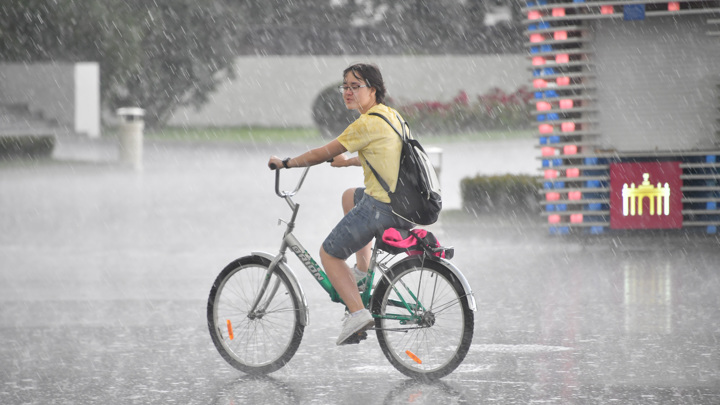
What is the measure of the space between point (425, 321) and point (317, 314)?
2352mm

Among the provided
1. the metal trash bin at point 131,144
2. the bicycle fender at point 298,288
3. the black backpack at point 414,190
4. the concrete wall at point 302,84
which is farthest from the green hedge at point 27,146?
the black backpack at point 414,190

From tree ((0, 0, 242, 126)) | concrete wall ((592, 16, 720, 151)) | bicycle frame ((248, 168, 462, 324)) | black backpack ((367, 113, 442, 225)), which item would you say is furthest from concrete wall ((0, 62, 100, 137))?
black backpack ((367, 113, 442, 225))

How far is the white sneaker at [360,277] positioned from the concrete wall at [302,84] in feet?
109

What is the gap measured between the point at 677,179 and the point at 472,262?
8.89 ft

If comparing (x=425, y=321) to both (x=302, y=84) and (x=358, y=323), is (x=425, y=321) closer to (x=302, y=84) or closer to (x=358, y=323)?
(x=358, y=323)

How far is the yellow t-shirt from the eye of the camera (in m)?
6.23

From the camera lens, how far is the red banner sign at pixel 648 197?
1248cm

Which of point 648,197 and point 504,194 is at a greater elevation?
point 504,194

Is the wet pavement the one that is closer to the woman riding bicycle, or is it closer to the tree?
the woman riding bicycle

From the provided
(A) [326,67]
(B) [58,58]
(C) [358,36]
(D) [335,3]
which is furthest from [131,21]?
(D) [335,3]

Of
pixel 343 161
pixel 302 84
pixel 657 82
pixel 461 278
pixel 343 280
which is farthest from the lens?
pixel 302 84

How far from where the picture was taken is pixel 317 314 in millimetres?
8648

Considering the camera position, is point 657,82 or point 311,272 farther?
point 657,82

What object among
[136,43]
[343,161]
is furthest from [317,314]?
[136,43]
